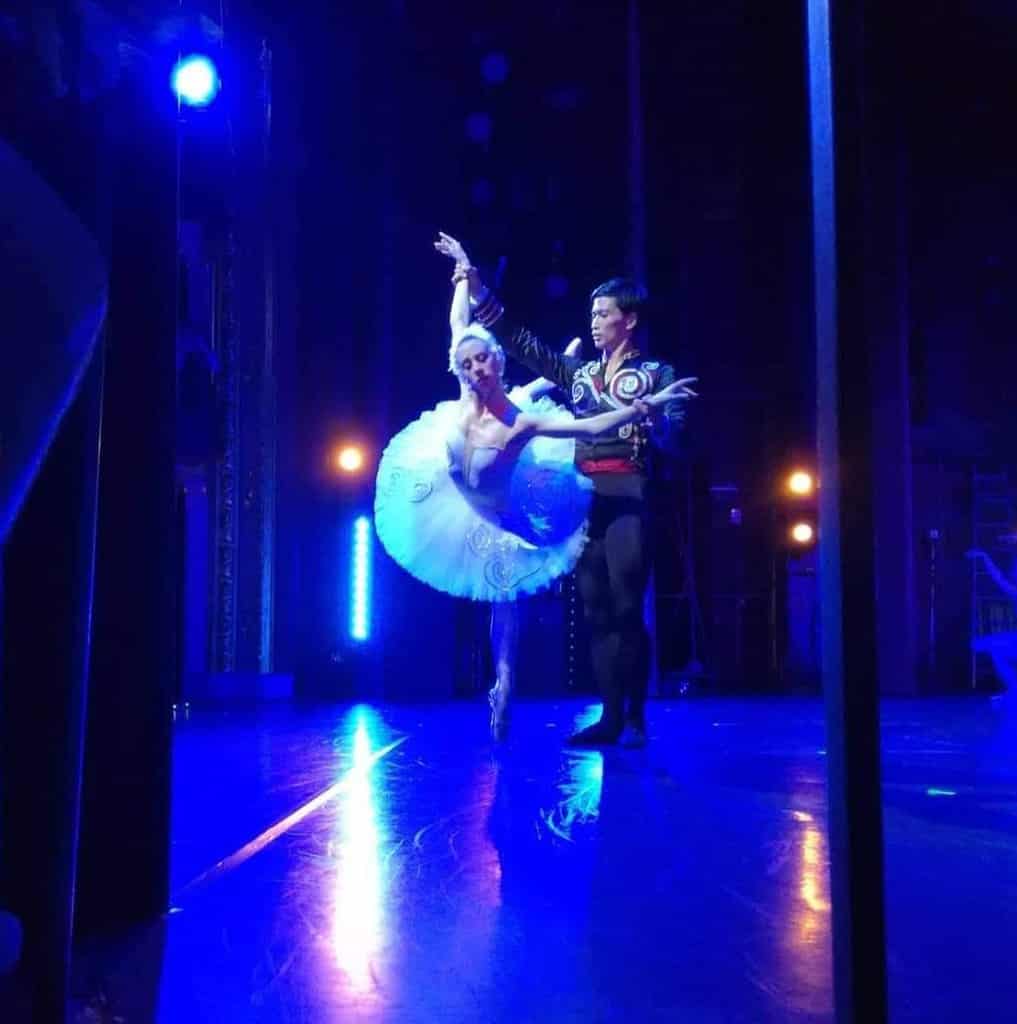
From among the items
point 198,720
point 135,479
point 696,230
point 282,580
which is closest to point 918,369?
point 696,230

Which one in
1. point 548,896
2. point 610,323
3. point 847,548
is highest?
point 610,323

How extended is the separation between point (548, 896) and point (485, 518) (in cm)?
258

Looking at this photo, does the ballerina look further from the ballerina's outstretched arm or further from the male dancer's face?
the male dancer's face

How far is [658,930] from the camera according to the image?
1426mm

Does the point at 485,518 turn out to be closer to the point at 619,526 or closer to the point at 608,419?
the point at 619,526

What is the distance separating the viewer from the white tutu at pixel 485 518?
13.1 feet

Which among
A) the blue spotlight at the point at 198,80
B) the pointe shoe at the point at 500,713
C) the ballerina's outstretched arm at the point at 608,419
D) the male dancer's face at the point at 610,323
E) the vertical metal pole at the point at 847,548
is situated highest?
the blue spotlight at the point at 198,80

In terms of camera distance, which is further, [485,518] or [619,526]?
[485,518]

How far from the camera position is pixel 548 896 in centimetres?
161

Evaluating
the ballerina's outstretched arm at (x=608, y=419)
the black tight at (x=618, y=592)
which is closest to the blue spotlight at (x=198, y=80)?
the ballerina's outstretched arm at (x=608, y=419)

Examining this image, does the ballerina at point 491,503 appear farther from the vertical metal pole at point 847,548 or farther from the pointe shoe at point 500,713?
the vertical metal pole at point 847,548

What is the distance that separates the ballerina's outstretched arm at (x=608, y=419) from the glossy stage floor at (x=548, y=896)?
3.74 ft

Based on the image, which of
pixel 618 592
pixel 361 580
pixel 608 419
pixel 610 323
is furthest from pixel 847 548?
pixel 361 580

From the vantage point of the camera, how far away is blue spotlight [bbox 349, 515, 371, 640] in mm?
7004
